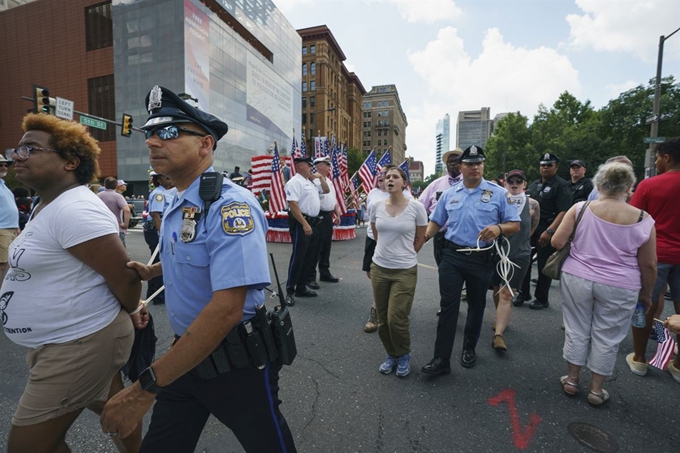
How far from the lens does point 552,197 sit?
5102 mm

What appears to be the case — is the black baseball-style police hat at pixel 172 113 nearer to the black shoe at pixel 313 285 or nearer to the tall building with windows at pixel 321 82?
the black shoe at pixel 313 285

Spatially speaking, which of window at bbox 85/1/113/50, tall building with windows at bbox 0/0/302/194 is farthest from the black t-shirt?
window at bbox 85/1/113/50

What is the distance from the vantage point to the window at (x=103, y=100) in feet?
116

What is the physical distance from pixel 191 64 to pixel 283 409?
35.3 meters

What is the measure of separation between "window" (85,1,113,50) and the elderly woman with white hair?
45.4m

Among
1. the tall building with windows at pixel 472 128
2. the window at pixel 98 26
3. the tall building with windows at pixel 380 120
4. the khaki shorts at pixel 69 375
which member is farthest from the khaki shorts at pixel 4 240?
the tall building with windows at pixel 472 128

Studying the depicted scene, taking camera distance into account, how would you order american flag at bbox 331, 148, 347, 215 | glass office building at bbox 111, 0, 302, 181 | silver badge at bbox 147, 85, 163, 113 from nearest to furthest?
silver badge at bbox 147, 85, 163, 113 < american flag at bbox 331, 148, 347, 215 < glass office building at bbox 111, 0, 302, 181

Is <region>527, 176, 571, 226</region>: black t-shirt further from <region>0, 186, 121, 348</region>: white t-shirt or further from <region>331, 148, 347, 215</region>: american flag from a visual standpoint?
<region>331, 148, 347, 215</region>: american flag

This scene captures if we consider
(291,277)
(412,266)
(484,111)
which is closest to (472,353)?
(412,266)

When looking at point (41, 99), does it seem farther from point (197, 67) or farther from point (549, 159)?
point (197, 67)

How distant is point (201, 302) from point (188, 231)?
30 centimetres

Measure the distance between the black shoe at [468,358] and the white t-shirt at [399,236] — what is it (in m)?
1.02

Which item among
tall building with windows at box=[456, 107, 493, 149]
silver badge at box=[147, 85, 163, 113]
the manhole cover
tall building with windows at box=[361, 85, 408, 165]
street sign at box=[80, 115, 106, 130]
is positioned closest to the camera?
silver badge at box=[147, 85, 163, 113]

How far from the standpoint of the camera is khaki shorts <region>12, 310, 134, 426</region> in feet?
4.92
